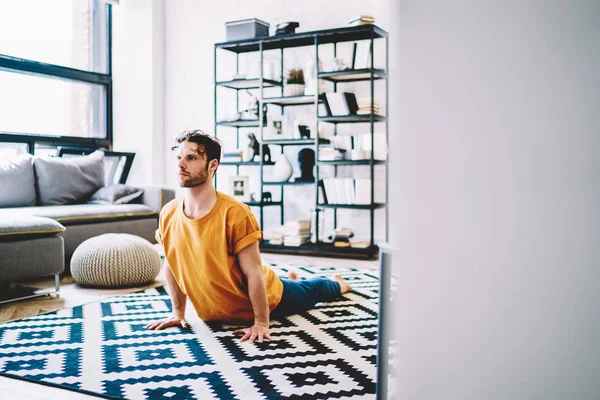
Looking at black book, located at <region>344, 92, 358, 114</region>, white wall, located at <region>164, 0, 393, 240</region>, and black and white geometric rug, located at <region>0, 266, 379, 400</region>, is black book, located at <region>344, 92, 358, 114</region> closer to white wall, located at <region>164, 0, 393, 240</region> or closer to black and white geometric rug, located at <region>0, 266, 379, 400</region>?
white wall, located at <region>164, 0, 393, 240</region>

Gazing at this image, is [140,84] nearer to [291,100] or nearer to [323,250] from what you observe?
[291,100]

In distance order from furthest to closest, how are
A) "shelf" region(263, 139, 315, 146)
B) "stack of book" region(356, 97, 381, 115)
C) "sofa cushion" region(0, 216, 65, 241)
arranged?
1. "shelf" region(263, 139, 315, 146)
2. "stack of book" region(356, 97, 381, 115)
3. "sofa cushion" region(0, 216, 65, 241)

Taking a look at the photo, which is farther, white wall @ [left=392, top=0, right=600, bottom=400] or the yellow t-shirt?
the yellow t-shirt

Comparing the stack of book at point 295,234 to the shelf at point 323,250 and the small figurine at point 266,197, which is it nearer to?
the shelf at point 323,250

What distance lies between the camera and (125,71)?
613cm

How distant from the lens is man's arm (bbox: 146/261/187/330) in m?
2.39

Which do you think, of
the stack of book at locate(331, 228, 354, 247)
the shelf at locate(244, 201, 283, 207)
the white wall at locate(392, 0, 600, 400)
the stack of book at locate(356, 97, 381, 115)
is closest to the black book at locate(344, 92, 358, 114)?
the stack of book at locate(356, 97, 381, 115)

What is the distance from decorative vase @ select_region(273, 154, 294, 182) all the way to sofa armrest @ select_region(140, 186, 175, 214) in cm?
99

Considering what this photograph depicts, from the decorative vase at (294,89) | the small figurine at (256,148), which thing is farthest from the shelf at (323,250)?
the decorative vase at (294,89)

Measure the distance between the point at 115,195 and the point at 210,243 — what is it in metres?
2.69

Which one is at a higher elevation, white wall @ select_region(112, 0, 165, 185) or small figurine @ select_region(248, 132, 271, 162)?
white wall @ select_region(112, 0, 165, 185)

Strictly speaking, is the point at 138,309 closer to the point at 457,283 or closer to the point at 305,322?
the point at 305,322

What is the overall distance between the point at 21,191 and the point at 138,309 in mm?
2021

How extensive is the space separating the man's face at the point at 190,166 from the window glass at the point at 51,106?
12.0ft
